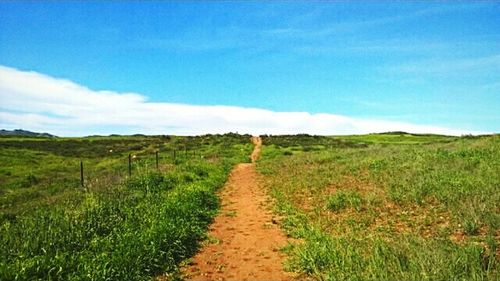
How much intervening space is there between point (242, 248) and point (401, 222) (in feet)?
14.7

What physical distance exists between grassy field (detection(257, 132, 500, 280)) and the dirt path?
436 mm

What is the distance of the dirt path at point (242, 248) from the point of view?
8289 millimetres

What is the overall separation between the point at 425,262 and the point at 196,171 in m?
17.9

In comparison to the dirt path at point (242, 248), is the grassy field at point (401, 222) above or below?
above

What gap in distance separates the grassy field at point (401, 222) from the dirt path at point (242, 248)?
0.44 m

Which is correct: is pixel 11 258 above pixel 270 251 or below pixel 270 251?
above

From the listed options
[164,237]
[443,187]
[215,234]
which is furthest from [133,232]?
[443,187]

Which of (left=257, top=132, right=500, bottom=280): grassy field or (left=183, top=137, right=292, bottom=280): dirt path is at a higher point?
(left=257, top=132, right=500, bottom=280): grassy field

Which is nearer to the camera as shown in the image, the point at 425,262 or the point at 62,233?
the point at 425,262

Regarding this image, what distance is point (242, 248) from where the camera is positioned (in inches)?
397

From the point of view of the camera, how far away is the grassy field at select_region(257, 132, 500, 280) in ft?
22.8

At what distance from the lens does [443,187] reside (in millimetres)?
13336

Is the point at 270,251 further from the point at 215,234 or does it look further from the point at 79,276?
the point at 79,276

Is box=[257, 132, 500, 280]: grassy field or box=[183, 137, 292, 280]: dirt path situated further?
box=[183, 137, 292, 280]: dirt path
